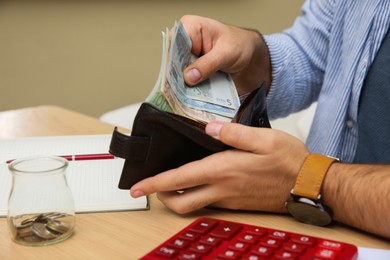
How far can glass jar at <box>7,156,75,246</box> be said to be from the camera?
744 millimetres

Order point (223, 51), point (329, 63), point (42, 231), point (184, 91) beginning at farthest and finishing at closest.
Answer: point (329, 63) → point (223, 51) → point (184, 91) → point (42, 231)

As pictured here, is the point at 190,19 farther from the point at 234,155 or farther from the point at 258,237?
the point at 258,237

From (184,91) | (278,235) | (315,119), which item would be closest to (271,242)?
(278,235)

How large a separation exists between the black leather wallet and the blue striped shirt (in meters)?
0.50

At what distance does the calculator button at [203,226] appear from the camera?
0.71m

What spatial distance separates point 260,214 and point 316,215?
86 millimetres

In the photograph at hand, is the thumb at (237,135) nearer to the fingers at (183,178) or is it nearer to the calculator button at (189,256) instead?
the fingers at (183,178)

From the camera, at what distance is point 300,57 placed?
1.43m

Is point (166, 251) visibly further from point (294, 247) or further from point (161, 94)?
point (161, 94)

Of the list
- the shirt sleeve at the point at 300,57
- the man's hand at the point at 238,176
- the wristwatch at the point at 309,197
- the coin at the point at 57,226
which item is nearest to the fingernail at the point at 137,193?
the man's hand at the point at 238,176

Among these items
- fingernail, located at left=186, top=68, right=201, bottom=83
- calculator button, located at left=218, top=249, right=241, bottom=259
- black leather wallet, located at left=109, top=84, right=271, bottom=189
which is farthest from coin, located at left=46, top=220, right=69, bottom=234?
fingernail, located at left=186, top=68, right=201, bottom=83

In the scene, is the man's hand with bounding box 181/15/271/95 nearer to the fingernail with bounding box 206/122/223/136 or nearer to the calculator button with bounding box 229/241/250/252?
the fingernail with bounding box 206/122/223/136

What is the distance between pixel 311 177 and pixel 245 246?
200mm

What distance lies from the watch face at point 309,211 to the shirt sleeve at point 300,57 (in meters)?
0.60
